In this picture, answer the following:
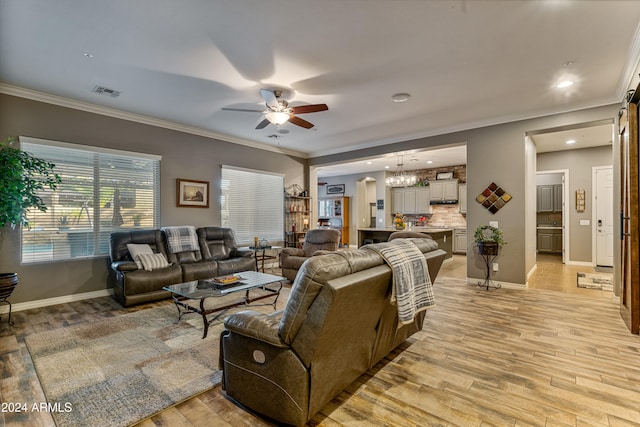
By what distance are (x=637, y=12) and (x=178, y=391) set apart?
4621 mm

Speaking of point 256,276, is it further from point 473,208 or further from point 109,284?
point 473,208

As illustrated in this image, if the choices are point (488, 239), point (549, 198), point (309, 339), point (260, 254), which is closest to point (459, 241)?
point (549, 198)

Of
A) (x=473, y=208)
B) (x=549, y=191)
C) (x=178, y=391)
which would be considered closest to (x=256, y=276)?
(x=178, y=391)

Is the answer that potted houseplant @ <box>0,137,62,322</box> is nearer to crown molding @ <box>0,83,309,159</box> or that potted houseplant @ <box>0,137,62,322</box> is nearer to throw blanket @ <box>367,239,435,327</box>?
crown molding @ <box>0,83,309,159</box>

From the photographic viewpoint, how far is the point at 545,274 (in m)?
6.08

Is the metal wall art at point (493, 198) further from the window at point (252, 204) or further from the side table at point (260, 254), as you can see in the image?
the window at point (252, 204)

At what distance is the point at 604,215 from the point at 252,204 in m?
7.86

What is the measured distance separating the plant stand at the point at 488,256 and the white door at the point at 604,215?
3.57 metres

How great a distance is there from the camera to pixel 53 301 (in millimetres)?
4227

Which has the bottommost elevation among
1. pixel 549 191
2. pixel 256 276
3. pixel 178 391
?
pixel 178 391

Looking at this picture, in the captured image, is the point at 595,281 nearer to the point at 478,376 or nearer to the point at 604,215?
the point at 604,215

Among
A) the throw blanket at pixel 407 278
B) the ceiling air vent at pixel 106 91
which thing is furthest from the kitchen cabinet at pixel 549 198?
the ceiling air vent at pixel 106 91

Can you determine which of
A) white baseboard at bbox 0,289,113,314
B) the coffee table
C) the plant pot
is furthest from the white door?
white baseboard at bbox 0,289,113,314

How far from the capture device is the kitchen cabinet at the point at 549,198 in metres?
8.20
